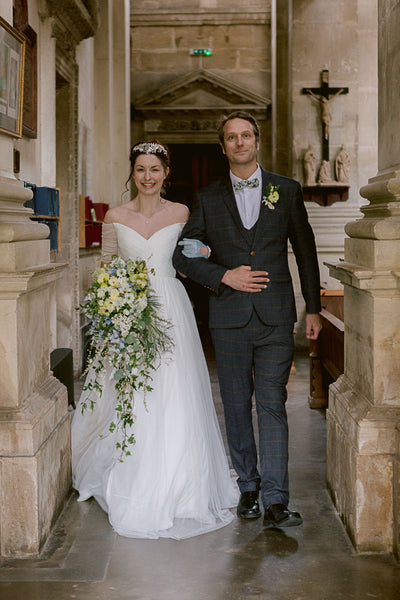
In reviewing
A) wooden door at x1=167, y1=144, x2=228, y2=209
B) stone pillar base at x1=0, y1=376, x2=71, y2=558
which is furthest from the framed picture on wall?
wooden door at x1=167, y1=144, x2=228, y2=209

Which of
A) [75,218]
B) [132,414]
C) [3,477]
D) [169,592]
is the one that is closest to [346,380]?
[132,414]

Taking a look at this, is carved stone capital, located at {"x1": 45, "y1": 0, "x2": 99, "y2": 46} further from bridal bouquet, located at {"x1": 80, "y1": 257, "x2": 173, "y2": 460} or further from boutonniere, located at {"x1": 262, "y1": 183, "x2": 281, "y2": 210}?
boutonniere, located at {"x1": 262, "y1": 183, "x2": 281, "y2": 210}

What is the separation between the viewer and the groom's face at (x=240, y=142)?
12.4 ft

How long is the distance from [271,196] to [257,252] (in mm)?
288

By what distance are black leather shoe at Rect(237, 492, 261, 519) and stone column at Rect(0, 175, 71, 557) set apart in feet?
3.12

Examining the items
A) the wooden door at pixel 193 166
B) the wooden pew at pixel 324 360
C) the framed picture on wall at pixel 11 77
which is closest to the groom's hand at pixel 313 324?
the framed picture on wall at pixel 11 77

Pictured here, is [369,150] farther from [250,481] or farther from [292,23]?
[250,481]

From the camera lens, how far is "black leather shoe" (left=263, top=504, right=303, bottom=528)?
371 cm

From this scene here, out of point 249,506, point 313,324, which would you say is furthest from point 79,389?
point 313,324

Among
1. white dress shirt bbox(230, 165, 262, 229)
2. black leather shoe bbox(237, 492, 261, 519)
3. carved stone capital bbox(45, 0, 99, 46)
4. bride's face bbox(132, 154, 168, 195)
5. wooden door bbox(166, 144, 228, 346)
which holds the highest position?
carved stone capital bbox(45, 0, 99, 46)

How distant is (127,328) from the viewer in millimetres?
3908

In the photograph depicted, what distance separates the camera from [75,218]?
8.70 metres

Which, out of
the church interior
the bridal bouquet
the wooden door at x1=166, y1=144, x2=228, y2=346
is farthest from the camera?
the wooden door at x1=166, y1=144, x2=228, y2=346

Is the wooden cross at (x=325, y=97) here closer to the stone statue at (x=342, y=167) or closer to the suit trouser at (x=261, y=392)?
the stone statue at (x=342, y=167)
